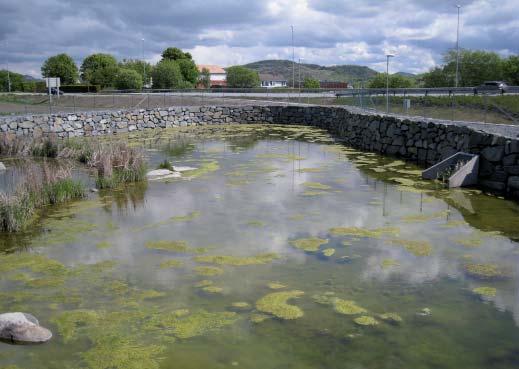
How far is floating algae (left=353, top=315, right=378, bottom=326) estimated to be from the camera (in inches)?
203

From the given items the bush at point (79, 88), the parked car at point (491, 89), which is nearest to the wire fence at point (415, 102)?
the parked car at point (491, 89)

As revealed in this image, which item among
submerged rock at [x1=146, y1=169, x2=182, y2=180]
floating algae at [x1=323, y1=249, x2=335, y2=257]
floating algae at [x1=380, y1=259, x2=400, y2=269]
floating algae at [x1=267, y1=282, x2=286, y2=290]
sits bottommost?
floating algae at [x1=267, y1=282, x2=286, y2=290]

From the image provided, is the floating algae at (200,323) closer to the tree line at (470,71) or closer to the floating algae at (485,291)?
the floating algae at (485,291)

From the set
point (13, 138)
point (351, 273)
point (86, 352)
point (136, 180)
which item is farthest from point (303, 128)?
point (86, 352)

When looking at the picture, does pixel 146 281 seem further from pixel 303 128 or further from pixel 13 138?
pixel 303 128

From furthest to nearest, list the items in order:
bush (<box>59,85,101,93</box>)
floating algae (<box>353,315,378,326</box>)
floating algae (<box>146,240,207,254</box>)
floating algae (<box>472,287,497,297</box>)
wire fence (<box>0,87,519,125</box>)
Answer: bush (<box>59,85,101,93</box>)
wire fence (<box>0,87,519,125</box>)
floating algae (<box>146,240,207,254</box>)
floating algae (<box>472,287,497,297</box>)
floating algae (<box>353,315,378,326</box>)

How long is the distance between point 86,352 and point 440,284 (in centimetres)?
402

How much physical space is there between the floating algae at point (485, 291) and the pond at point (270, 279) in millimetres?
61

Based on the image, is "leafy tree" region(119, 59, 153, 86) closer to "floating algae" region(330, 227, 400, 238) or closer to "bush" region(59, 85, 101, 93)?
"bush" region(59, 85, 101, 93)

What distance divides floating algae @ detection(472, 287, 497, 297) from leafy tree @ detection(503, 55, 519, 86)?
40595mm

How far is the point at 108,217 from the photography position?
9352 millimetres

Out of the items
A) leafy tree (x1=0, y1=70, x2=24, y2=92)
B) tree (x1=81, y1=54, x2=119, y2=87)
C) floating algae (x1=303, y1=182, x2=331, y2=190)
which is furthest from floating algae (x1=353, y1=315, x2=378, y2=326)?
leafy tree (x1=0, y1=70, x2=24, y2=92)

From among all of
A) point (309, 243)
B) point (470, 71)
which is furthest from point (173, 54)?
point (309, 243)

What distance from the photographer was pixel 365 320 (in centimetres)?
523
